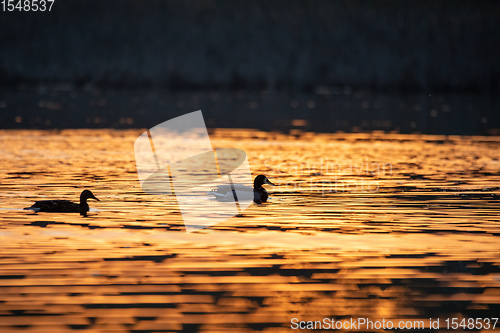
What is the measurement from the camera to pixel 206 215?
1939 cm

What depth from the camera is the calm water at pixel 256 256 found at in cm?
1273

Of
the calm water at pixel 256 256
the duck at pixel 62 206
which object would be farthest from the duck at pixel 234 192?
the duck at pixel 62 206

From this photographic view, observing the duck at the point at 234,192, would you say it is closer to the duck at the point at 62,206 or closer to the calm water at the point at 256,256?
the calm water at the point at 256,256

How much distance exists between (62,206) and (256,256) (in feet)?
17.9

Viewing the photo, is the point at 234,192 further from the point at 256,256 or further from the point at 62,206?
the point at 256,256

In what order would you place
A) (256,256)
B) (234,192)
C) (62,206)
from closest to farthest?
(256,256) → (62,206) → (234,192)

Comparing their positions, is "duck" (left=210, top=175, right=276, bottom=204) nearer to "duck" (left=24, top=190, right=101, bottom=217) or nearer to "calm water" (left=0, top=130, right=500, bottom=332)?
"calm water" (left=0, top=130, right=500, bottom=332)

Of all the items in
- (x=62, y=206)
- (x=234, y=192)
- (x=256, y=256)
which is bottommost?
(x=256, y=256)

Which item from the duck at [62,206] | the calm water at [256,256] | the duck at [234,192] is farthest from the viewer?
the duck at [234,192]

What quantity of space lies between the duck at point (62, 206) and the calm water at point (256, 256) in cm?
17

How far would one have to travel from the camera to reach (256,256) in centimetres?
1566

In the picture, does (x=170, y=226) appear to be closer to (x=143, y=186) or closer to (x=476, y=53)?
(x=143, y=186)

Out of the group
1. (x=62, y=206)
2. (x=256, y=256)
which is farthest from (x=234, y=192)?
(x=256, y=256)

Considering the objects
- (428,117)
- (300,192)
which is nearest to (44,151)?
(300,192)
